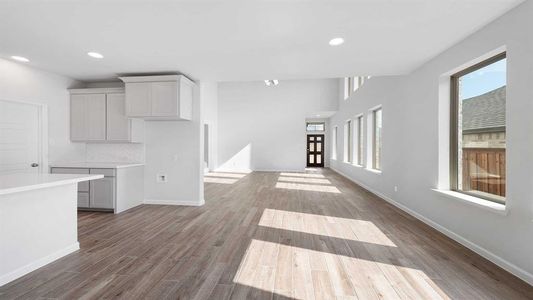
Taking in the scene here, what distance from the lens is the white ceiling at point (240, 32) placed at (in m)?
2.32

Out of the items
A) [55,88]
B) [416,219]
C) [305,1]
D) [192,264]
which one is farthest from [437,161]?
[55,88]

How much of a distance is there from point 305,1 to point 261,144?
9200 millimetres

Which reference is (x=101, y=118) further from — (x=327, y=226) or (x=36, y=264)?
(x=327, y=226)

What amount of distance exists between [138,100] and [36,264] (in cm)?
285

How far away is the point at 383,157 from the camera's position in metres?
5.54

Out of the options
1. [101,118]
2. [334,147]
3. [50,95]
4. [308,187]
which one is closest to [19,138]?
[50,95]

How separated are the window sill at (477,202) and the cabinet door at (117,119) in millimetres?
5227

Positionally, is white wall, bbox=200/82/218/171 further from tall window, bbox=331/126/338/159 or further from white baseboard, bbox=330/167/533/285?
white baseboard, bbox=330/167/533/285

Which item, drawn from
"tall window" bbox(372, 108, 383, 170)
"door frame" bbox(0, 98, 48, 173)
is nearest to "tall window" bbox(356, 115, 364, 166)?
"tall window" bbox(372, 108, 383, 170)

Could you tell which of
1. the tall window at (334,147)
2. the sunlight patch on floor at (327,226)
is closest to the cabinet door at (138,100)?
the sunlight patch on floor at (327,226)

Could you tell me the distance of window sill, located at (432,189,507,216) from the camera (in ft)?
8.08

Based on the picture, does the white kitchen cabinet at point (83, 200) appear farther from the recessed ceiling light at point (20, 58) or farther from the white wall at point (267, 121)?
the white wall at point (267, 121)

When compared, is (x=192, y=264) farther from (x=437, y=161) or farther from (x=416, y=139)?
(x=416, y=139)

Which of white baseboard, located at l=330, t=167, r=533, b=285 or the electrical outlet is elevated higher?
the electrical outlet
